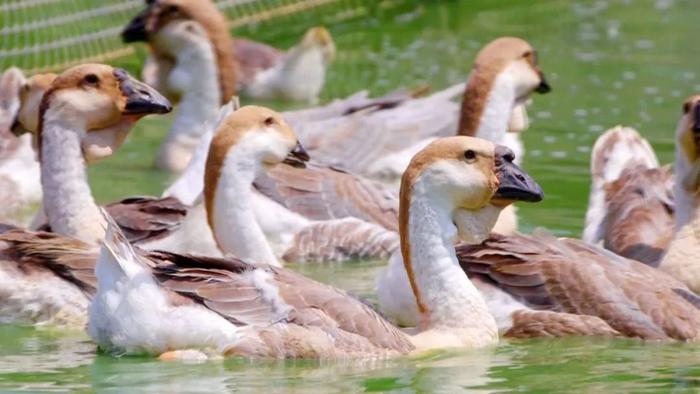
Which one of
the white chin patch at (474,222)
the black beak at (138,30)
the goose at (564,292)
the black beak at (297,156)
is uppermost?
the black beak at (138,30)

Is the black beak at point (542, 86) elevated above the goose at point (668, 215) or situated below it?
above

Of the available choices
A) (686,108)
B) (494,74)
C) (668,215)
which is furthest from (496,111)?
(686,108)

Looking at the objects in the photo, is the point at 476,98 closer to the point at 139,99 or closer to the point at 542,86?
the point at 542,86

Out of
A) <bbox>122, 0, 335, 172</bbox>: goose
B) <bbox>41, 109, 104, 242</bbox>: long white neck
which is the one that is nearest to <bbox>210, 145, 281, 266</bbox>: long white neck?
<bbox>41, 109, 104, 242</bbox>: long white neck

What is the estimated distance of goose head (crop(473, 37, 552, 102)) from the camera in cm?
1258

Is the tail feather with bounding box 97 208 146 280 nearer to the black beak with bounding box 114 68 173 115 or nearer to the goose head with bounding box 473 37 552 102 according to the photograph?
the black beak with bounding box 114 68 173 115

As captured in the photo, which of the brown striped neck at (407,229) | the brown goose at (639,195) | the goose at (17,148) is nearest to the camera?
the brown striped neck at (407,229)

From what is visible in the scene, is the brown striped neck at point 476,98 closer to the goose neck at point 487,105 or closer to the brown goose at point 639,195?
the goose neck at point 487,105

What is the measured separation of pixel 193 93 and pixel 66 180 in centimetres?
430

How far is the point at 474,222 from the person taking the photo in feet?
29.9

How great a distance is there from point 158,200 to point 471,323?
3100 millimetres

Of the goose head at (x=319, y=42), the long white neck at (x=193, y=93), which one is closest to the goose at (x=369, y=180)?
the long white neck at (x=193, y=93)

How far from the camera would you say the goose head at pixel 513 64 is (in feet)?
41.3

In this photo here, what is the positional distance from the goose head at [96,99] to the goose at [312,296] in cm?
178
